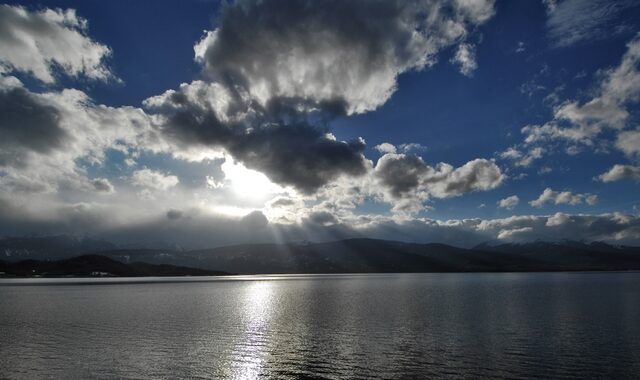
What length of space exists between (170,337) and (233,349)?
17.6 m

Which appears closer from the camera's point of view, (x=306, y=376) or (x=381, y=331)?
(x=306, y=376)

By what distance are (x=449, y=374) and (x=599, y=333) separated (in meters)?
42.4

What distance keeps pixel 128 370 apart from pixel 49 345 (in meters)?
27.3

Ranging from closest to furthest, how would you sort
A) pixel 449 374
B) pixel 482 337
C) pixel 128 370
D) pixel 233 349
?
1. pixel 449 374
2. pixel 128 370
3. pixel 233 349
4. pixel 482 337

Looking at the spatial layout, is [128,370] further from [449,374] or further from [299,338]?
[449,374]

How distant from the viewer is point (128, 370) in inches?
2009

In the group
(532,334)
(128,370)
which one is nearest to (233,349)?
(128,370)

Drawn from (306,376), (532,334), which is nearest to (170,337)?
(306,376)

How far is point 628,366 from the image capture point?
50.2 metres

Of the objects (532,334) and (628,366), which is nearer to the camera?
Answer: (628,366)

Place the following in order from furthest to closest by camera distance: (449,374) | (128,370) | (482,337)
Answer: (482,337)
(128,370)
(449,374)

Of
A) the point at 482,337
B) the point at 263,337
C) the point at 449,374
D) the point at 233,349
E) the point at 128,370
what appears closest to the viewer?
the point at 449,374

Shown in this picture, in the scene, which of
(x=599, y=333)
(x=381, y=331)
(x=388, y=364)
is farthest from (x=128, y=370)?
(x=599, y=333)

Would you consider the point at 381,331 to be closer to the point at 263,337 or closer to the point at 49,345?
the point at 263,337
